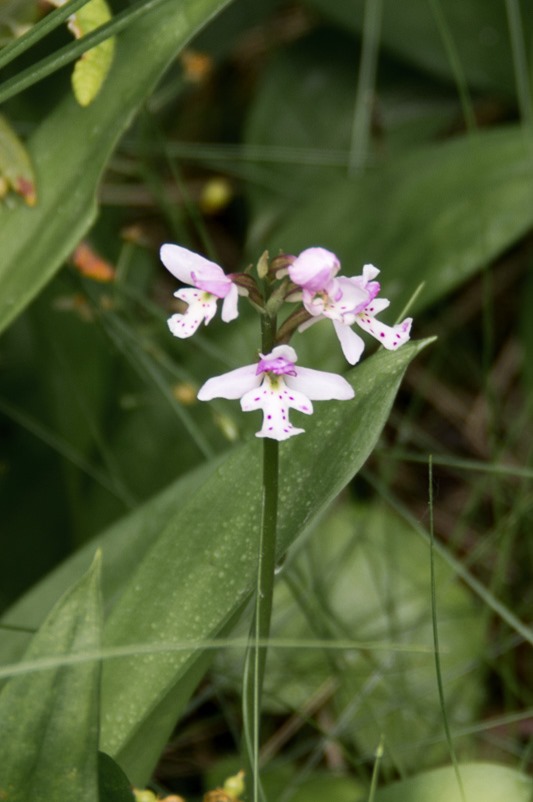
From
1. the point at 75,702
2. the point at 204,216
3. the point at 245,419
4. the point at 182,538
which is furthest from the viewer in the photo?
the point at 204,216

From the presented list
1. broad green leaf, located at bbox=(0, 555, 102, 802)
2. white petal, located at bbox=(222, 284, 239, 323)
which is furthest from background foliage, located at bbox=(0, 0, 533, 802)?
white petal, located at bbox=(222, 284, 239, 323)

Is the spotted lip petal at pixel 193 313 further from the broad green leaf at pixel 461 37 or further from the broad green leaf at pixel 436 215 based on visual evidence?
the broad green leaf at pixel 461 37

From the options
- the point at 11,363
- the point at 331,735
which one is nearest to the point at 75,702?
the point at 331,735

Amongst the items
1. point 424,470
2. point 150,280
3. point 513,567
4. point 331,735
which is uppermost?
point 150,280

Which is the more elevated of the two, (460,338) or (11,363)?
(460,338)

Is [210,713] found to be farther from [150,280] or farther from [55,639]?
[55,639]

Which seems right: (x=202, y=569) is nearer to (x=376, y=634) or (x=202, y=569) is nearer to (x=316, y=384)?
(x=316, y=384)
